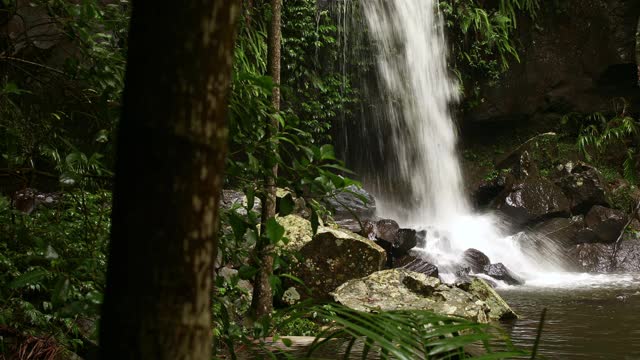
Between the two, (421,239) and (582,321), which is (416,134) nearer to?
(421,239)

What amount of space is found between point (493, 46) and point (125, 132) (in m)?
17.6

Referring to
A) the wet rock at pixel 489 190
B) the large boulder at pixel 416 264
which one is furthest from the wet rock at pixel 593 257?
the large boulder at pixel 416 264

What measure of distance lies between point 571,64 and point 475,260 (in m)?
8.46

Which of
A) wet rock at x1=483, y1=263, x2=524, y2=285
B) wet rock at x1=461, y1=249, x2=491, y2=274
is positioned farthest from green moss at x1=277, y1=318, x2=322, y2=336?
wet rock at x1=461, y1=249, x2=491, y2=274

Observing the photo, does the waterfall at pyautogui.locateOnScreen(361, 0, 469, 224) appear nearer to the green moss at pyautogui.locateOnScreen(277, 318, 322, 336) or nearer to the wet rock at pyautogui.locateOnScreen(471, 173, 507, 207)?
the wet rock at pyautogui.locateOnScreen(471, 173, 507, 207)

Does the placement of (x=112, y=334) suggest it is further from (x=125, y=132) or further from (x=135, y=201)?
(x=125, y=132)

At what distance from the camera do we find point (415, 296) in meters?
6.93

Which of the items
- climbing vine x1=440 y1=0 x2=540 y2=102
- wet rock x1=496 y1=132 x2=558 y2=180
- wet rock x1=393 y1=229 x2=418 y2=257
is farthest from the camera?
climbing vine x1=440 y1=0 x2=540 y2=102

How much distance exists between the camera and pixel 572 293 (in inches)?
348

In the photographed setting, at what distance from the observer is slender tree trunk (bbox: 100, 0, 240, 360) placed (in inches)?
34.3

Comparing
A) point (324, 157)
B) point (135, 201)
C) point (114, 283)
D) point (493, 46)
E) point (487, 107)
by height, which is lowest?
point (114, 283)

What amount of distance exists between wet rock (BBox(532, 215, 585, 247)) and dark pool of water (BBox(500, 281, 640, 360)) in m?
2.90

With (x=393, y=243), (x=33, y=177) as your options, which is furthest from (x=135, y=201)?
(x=393, y=243)

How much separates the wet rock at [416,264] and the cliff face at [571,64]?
8.33m
